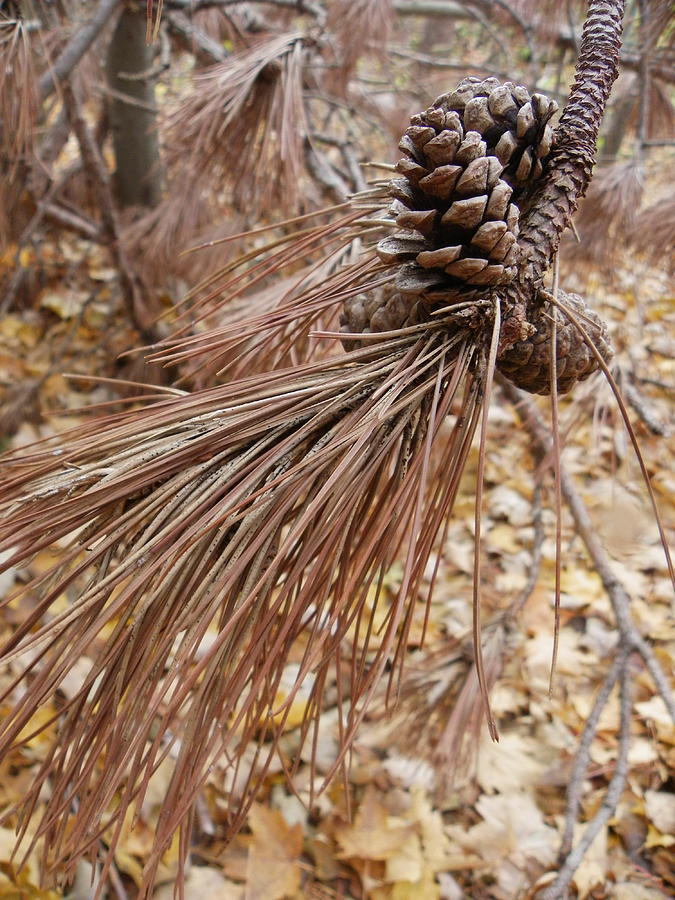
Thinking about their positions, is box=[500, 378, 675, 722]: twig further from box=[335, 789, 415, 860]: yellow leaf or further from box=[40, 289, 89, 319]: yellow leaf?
box=[40, 289, 89, 319]: yellow leaf

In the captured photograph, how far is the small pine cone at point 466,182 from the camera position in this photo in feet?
1.11

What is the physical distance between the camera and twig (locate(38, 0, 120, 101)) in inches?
36.0

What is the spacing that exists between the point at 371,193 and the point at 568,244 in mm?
762

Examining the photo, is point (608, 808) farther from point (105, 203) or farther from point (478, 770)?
point (105, 203)

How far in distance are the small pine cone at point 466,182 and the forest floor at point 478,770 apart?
15.2 inches

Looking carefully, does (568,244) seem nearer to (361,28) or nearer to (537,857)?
(361,28)

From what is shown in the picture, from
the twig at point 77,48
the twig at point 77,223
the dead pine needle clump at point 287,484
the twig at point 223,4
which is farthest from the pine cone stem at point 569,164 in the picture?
the twig at point 77,223

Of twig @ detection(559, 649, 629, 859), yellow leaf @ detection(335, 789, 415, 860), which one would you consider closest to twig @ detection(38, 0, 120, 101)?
twig @ detection(559, 649, 629, 859)

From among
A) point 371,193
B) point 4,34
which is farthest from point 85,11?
point 371,193

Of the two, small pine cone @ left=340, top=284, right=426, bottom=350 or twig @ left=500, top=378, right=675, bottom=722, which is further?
twig @ left=500, top=378, right=675, bottom=722

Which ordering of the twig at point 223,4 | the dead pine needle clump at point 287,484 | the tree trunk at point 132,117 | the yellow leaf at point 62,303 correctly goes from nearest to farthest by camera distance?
the dead pine needle clump at point 287,484 → the twig at point 223,4 → the tree trunk at point 132,117 → the yellow leaf at point 62,303

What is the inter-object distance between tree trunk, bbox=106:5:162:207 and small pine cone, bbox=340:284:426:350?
1142 millimetres

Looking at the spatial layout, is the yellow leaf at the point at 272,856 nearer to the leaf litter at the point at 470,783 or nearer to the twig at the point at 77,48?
the leaf litter at the point at 470,783

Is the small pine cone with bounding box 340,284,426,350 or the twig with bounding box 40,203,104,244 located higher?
the twig with bounding box 40,203,104,244
